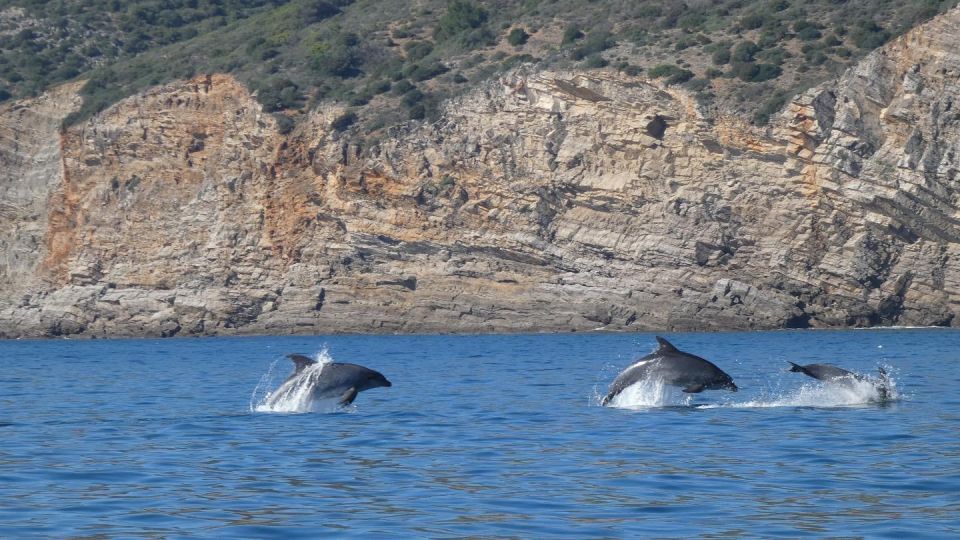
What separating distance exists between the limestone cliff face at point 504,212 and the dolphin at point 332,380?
3616cm

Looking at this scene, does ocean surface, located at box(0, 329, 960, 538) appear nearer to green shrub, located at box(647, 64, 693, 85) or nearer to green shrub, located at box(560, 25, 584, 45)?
green shrub, located at box(647, 64, 693, 85)

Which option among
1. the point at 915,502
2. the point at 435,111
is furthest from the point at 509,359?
the point at 435,111

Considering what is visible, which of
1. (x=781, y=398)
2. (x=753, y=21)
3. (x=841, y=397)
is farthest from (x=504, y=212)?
(x=841, y=397)

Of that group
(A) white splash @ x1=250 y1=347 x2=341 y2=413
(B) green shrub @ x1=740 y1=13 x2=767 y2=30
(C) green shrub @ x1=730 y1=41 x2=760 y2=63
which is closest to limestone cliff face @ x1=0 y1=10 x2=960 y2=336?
(C) green shrub @ x1=730 y1=41 x2=760 y2=63

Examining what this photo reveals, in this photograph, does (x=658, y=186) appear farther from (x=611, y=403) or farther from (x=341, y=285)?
(x=611, y=403)

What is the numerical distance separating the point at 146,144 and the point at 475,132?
16.3 m

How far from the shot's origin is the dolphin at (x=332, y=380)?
2008 centimetres

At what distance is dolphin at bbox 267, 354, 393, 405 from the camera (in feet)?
65.9

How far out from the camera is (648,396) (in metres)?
20.8

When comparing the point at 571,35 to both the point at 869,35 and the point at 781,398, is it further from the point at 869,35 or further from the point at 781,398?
the point at 781,398

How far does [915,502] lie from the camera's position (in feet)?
39.8

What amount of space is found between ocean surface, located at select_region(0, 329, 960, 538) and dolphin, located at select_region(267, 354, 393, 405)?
0.40 meters

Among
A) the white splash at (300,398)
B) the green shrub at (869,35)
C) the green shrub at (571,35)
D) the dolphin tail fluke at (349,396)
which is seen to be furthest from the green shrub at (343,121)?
the dolphin tail fluke at (349,396)

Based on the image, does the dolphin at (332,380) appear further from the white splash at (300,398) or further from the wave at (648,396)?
the wave at (648,396)
